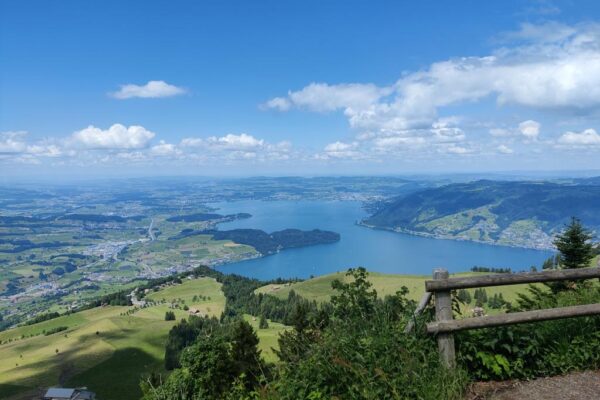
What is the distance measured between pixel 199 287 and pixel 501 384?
182153mm

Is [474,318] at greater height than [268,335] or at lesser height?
greater

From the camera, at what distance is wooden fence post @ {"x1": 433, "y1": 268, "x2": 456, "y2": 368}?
6.43m

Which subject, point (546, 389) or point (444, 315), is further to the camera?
point (546, 389)

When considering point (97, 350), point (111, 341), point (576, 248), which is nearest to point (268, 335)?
point (97, 350)

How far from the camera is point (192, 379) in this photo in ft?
46.8

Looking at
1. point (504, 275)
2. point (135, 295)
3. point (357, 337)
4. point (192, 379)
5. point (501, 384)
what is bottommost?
point (135, 295)

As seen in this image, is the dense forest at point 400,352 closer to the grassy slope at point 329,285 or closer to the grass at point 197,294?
the grassy slope at point 329,285

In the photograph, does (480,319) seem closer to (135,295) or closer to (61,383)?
(61,383)

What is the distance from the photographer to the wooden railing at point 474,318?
6402mm

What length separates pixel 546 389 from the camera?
6.59 meters

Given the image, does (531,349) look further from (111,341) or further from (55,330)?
(55,330)

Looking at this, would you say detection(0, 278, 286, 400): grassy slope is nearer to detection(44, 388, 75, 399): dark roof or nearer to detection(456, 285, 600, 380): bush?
detection(44, 388, 75, 399): dark roof

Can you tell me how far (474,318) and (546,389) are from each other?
1633 mm

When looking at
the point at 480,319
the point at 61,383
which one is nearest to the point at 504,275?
the point at 480,319
